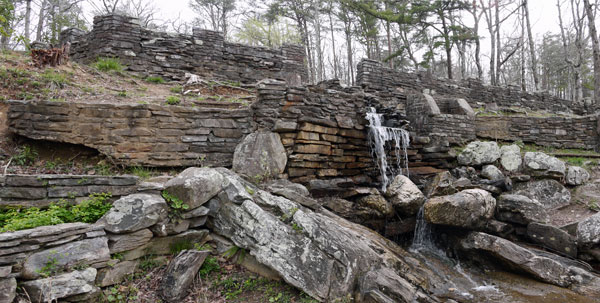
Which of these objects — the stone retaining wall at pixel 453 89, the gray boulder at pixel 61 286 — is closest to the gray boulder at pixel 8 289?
the gray boulder at pixel 61 286

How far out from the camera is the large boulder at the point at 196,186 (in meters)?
3.88

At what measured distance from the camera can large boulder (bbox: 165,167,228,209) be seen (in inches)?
153

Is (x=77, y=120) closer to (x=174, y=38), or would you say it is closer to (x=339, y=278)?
(x=339, y=278)

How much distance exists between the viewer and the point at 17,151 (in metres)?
4.59

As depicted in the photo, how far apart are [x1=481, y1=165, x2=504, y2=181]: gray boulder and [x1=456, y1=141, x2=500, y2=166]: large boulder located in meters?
0.28

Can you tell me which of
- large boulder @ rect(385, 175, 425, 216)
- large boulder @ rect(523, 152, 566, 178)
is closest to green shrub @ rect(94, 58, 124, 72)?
large boulder @ rect(385, 175, 425, 216)

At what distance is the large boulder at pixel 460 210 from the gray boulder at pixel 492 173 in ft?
6.10

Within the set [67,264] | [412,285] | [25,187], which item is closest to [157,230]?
[67,264]

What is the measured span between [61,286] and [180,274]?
3.49 ft

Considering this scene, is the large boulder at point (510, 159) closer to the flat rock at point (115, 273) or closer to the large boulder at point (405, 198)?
the large boulder at point (405, 198)

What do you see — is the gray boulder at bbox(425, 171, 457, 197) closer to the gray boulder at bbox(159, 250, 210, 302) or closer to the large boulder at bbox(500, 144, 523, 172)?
the large boulder at bbox(500, 144, 523, 172)

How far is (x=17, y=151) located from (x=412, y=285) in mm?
6318

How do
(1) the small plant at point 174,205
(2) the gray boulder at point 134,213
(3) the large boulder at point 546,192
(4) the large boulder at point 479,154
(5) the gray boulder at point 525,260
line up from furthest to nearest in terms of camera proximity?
(4) the large boulder at point 479,154, (3) the large boulder at point 546,192, (5) the gray boulder at point 525,260, (1) the small plant at point 174,205, (2) the gray boulder at point 134,213

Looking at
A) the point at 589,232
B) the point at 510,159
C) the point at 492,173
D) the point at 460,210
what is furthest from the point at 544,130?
the point at 460,210
